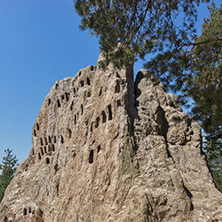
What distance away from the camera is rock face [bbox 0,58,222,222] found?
13.2 meters

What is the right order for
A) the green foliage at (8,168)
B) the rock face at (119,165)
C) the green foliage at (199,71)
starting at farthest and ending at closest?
1. the green foliage at (8,168)
2. the rock face at (119,165)
3. the green foliage at (199,71)

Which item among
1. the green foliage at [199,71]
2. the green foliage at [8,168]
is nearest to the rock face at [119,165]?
the green foliage at [199,71]

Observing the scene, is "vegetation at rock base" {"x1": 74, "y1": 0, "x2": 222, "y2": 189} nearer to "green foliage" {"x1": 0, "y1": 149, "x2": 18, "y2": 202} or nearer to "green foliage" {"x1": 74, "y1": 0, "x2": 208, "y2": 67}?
"green foliage" {"x1": 74, "y1": 0, "x2": 208, "y2": 67}

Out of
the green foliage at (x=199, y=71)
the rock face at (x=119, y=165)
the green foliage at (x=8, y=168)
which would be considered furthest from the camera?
the green foliage at (x=8, y=168)

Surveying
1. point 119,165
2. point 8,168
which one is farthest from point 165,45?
point 8,168

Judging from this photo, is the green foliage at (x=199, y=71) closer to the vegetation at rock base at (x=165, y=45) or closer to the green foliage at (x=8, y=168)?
the vegetation at rock base at (x=165, y=45)

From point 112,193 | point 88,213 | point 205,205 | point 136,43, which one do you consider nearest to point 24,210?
point 88,213

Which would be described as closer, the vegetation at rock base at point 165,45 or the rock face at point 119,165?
the vegetation at rock base at point 165,45

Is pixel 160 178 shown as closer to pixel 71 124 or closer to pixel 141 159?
pixel 141 159

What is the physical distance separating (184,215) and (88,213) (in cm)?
590

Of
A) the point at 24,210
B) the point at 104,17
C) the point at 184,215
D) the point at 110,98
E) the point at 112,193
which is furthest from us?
the point at 24,210

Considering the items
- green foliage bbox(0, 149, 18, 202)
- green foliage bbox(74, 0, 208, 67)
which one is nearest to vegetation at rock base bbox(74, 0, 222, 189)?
green foliage bbox(74, 0, 208, 67)

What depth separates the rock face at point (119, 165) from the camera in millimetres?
13172

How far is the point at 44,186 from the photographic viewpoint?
899 inches
